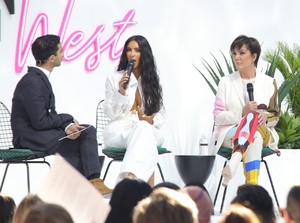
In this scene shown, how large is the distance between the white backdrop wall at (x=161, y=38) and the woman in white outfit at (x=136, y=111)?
1.25 m

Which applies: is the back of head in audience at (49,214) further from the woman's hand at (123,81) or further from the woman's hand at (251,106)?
the woman's hand at (251,106)

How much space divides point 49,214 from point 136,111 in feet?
12.7

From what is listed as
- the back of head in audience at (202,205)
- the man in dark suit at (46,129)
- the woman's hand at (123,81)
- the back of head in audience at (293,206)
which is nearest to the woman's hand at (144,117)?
the woman's hand at (123,81)

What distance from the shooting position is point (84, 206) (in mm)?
2090

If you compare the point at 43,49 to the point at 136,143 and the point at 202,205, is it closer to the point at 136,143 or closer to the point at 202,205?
the point at 136,143

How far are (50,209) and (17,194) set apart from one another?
4.87 meters

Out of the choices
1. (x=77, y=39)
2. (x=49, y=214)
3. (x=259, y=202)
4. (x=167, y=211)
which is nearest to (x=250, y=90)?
(x=77, y=39)

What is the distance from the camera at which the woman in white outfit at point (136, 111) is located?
215 inches

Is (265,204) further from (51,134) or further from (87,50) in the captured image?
(87,50)

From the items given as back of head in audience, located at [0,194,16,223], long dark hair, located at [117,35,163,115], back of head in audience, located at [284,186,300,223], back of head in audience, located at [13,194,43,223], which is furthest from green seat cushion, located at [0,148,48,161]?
back of head in audience, located at [284,186,300,223]

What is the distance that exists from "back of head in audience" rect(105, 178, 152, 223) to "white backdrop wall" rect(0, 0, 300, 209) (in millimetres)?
4277

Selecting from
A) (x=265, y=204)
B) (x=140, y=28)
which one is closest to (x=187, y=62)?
(x=140, y=28)

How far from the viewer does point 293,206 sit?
234 cm

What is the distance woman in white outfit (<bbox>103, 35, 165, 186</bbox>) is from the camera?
547 cm
